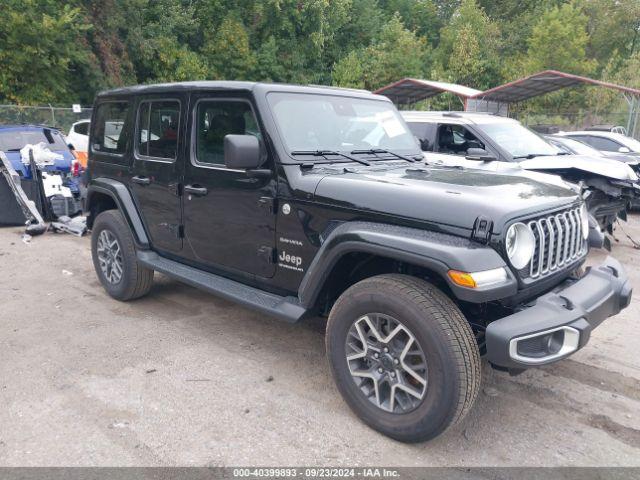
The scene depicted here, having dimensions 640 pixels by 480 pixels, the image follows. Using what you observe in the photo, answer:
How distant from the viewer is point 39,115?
56.7 ft

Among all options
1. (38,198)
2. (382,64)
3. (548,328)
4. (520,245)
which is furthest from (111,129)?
(382,64)

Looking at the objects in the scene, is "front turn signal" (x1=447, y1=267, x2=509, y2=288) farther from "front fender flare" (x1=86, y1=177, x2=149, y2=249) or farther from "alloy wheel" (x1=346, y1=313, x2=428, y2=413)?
"front fender flare" (x1=86, y1=177, x2=149, y2=249)

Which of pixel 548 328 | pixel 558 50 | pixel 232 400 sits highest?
pixel 558 50

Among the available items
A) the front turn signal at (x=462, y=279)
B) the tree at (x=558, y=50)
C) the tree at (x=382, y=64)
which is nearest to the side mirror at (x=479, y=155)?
the front turn signal at (x=462, y=279)

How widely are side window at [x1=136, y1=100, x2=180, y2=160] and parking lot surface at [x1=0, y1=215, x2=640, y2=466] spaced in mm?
1505

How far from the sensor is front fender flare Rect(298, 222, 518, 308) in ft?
8.59

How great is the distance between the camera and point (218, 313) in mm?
4961

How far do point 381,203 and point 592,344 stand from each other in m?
2.61

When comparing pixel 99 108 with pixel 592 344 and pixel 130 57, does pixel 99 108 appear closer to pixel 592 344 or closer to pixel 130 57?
Result: pixel 592 344

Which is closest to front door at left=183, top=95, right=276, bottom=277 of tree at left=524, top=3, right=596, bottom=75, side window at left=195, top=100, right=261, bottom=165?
side window at left=195, top=100, right=261, bottom=165

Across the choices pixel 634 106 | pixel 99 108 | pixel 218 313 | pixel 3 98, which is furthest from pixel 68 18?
pixel 634 106

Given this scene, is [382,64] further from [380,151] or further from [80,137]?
[380,151]

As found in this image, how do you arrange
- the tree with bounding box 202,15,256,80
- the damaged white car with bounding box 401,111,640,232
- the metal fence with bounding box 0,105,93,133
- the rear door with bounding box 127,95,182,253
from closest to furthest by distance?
the rear door with bounding box 127,95,182,253, the damaged white car with bounding box 401,111,640,232, the metal fence with bounding box 0,105,93,133, the tree with bounding box 202,15,256,80

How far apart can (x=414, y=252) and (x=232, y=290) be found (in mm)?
1647
